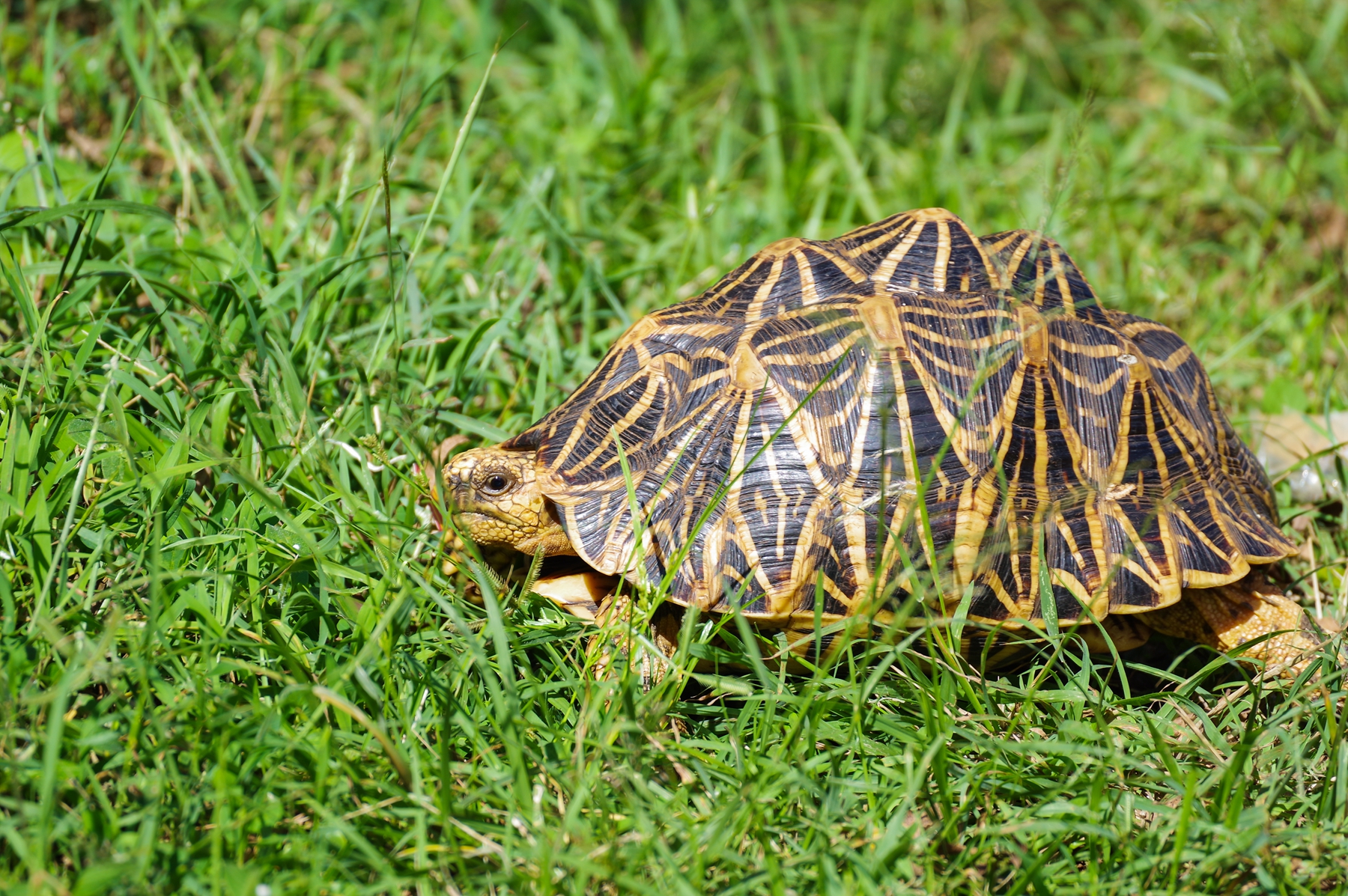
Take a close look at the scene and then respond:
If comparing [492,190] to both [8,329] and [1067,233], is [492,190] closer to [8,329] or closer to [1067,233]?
[8,329]

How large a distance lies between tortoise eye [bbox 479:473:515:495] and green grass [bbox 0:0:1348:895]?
0.21m

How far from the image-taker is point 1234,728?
8.68 feet

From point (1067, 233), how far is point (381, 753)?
152 inches

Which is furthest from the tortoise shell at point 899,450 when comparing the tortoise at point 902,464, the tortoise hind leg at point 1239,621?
the tortoise hind leg at point 1239,621

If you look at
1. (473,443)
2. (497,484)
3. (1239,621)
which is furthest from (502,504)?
(1239,621)

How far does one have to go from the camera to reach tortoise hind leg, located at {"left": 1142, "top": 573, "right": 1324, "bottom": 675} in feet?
9.10

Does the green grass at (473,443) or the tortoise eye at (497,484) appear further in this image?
the tortoise eye at (497,484)

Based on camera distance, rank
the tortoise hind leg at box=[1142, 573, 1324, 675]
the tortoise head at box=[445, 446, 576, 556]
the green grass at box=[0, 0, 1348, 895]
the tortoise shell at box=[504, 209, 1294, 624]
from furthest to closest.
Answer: the tortoise hind leg at box=[1142, 573, 1324, 675], the tortoise head at box=[445, 446, 576, 556], the tortoise shell at box=[504, 209, 1294, 624], the green grass at box=[0, 0, 1348, 895]

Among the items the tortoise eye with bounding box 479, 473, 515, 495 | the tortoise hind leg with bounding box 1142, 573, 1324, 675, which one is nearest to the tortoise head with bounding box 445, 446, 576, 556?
the tortoise eye with bounding box 479, 473, 515, 495

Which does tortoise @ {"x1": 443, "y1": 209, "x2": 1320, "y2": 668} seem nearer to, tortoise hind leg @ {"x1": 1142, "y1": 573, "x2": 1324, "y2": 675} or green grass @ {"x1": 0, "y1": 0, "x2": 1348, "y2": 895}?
tortoise hind leg @ {"x1": 1142, "y1": 573, "x2": 1324, "y2": 675}

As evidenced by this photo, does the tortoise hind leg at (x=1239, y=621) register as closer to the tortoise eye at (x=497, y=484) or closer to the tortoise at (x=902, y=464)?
the tortoise at (x=902, y=464)

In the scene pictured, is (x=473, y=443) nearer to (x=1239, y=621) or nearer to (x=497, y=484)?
(x=497, y=484)

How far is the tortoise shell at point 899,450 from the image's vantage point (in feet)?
8.00

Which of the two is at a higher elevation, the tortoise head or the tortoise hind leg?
the tortoise head
